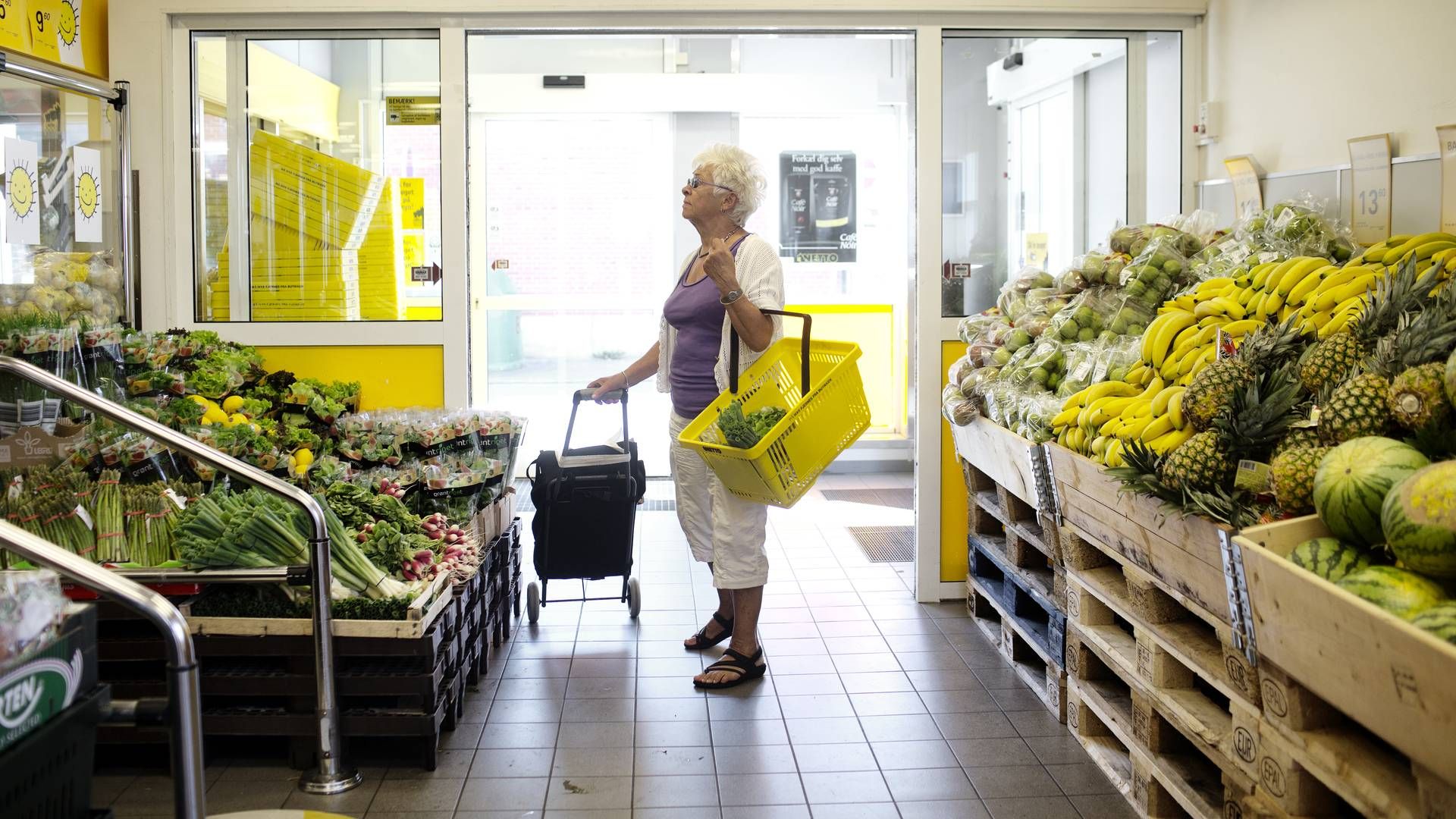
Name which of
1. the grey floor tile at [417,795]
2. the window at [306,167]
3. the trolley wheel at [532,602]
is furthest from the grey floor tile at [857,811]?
the window at [306,167]

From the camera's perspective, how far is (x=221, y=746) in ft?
11.1

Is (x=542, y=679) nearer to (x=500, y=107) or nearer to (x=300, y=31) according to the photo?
(x=300, y=31)

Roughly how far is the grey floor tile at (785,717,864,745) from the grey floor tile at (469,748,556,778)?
72 cm

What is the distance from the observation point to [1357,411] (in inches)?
91.7

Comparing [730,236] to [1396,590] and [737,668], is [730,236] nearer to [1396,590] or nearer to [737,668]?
[737,668]

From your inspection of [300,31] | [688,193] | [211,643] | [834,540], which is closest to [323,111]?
[300,31]

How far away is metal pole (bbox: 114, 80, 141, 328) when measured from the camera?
484cm

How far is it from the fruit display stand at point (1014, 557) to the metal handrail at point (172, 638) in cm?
247

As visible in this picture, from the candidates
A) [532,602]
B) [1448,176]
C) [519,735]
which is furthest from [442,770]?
[1448,176]

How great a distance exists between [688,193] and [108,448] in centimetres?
198

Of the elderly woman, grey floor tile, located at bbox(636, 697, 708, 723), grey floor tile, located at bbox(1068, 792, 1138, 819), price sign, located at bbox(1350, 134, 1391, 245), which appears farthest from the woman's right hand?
price sign, located at bbox(1350, 134, 1391, 245)

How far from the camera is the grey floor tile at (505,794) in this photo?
3.08 meters

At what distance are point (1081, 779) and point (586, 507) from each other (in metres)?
2.02

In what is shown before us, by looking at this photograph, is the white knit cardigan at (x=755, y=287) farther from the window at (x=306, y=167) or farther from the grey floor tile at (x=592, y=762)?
the window at (x=306, y=167)
